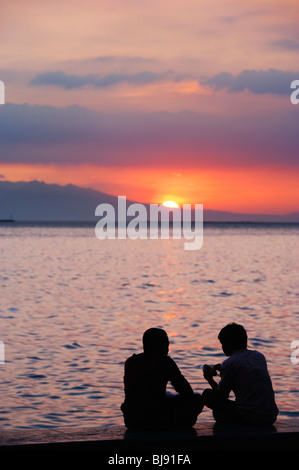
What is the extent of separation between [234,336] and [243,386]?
0.50 metres

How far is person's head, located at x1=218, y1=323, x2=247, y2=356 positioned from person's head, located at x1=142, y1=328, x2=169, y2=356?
2.10 ft

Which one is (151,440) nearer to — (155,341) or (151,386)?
(151,386)

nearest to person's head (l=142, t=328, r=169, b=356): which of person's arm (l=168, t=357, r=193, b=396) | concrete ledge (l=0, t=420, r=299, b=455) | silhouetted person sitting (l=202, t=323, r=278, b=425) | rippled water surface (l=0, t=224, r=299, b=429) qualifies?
person's arm (l=168, t=357, r=193, b=396)

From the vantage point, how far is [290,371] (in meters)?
14.2

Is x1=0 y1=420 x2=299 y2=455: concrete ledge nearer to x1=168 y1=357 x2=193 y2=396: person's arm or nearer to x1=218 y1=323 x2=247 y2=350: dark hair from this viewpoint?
x1=168 y1=357 x2=193 y2=396: person's arm

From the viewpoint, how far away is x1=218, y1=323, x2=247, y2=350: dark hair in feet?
22.9

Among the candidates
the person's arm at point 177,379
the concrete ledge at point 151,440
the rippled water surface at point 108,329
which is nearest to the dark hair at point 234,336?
the person's arm at point 177,379

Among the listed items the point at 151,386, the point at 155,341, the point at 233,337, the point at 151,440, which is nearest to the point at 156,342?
the point at 155,341

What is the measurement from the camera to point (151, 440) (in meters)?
6.25

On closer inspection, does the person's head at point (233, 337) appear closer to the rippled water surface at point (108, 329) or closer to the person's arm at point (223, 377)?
the person's arm at point (223, 377)

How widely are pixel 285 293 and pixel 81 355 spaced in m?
17.8
